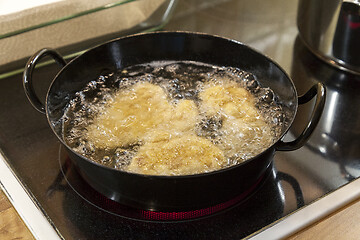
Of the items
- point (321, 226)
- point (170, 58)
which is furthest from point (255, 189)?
point (170, 58)

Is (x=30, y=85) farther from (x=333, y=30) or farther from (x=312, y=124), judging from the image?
(x=333, y=30)

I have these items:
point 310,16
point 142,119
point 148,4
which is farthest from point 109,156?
point 310,16

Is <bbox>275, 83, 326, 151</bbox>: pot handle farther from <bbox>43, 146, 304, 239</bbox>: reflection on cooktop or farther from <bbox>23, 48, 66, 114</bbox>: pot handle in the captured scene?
<bbox>23, 48, 66, 114</bbox>: pot handle

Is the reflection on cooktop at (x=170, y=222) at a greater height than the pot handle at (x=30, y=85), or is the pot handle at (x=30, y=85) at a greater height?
the pot handle at (x=30, y=85)

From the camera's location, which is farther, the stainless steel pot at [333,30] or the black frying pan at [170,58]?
the stainless steel pot at [333,30]

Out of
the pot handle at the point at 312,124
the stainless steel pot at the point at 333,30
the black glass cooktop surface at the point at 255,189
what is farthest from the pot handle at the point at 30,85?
the stainless steel pot at the point at 333,30

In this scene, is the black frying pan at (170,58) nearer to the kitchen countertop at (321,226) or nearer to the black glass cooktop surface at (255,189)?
the black glass cooktop surface at (255,189)

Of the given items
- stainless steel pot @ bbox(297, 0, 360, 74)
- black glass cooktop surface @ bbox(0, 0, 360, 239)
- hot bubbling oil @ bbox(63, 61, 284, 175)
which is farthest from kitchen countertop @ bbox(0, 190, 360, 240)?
stainless steel pot @ bbox(297, 0, 360, 74)
